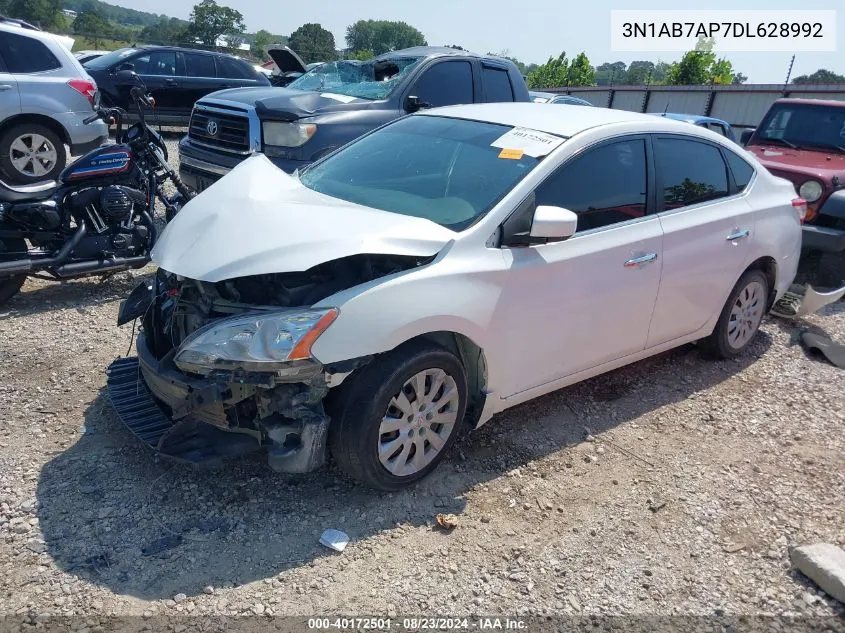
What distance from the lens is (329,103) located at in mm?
7164

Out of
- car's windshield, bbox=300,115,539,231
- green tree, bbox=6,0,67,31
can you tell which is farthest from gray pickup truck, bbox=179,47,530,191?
green tree, bbox=6,0,67,31

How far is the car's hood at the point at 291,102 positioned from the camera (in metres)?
6.84

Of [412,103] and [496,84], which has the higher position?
[496,84]

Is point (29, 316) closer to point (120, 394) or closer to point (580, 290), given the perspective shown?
point (120, 394)

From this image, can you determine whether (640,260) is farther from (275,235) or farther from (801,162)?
(801,162)

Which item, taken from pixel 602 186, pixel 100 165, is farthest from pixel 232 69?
pixel 602 186

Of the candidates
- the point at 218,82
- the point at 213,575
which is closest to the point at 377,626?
the point at 213,575

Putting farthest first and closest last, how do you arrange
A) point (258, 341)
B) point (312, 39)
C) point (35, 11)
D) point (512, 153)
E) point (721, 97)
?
point (312, 39) < point (35, 11) < point (721, 97) < point (512, 153) < point (258, 341)

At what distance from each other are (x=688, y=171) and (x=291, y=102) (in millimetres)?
4215

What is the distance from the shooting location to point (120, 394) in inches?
137

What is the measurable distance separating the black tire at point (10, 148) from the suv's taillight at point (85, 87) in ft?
2.03

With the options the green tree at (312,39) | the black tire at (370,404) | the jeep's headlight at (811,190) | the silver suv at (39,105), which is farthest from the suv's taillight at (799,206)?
the green tree at (312,39)

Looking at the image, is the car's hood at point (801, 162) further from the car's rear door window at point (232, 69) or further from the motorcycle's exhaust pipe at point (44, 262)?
the car's rear door window at point (232, 69)

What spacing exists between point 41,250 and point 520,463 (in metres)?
3.91
